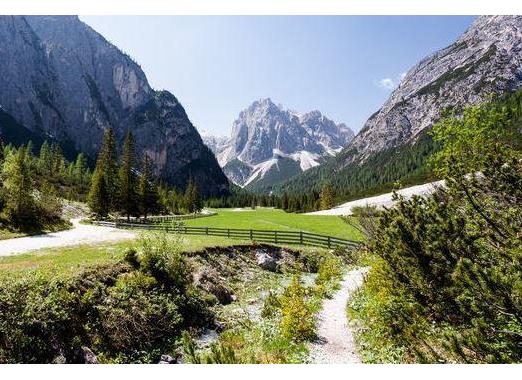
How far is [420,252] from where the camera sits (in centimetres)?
1145

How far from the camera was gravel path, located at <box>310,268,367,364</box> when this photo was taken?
15.4 m

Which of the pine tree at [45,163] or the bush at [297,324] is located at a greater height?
the pine tree at [45,163]

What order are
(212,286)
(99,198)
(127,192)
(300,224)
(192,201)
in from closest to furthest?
(212,286) → (300,224) → (99,198) → (127,192) → (192,201)

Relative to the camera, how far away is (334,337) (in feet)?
58.4

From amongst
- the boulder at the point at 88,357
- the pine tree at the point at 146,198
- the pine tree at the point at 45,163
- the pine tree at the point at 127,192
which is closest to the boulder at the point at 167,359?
the boulder at the point at 88,357

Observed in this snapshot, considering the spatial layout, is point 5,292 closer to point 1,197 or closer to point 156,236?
point 156,236

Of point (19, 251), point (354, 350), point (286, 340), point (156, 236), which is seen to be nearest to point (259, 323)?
point (286, 340)

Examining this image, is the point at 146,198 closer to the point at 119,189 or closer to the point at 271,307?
the point at 119,189

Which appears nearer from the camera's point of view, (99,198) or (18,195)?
(18,195)

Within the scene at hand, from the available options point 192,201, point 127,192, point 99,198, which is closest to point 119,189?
point 127,192

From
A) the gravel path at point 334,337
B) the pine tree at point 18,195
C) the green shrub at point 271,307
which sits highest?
the pine tree at point 18,195

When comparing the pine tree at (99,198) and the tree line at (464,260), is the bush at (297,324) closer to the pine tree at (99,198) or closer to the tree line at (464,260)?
the tree line at (464,260)

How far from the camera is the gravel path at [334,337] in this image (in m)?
15.4
